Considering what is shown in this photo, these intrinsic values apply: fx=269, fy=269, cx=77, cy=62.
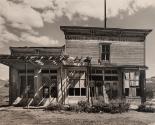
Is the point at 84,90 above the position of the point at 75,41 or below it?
below

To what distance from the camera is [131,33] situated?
25219 millimetres

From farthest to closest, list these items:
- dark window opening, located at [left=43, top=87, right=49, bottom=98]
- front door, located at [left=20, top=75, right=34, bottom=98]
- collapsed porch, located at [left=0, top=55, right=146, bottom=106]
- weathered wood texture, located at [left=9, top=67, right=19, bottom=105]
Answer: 1. weathered wood texture, located at [left=9, top=67, right=19, bottom=105]
2. front door, located at [left=20, top=75, right=34, bottom=98]
3. dark window opening, located at [left=43, top=87, right=49, bottom=98]
4. collapsed porch, located at [left=0, top=55, right=146, bottom=106]

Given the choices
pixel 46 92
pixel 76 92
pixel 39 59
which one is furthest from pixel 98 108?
pixel 46 92

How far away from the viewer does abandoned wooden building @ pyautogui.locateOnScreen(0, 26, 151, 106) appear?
77.4 ft

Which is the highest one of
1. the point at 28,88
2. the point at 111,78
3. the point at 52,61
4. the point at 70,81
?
the point at 52,61

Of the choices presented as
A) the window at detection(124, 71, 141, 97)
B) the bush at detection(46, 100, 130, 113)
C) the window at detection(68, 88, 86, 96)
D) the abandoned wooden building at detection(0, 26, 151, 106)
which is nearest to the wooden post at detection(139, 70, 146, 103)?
the abandoned wooden building at detection(0, 26, 151, 106)

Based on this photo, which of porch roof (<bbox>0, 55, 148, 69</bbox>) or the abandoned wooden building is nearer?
porch roof (<bbox>0, 55, 148, 69</bbox>)

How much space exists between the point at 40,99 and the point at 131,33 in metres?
10.3

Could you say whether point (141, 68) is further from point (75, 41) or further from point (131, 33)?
point (75, 41)

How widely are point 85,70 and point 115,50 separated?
3.48m

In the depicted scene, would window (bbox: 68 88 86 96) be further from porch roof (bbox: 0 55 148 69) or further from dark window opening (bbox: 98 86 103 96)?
porch roof (bbox: 0 55 148 69)

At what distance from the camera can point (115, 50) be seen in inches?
989

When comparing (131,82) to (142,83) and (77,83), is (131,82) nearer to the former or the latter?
(142,83)

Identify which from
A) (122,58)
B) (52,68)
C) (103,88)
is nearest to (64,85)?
(52,68)
